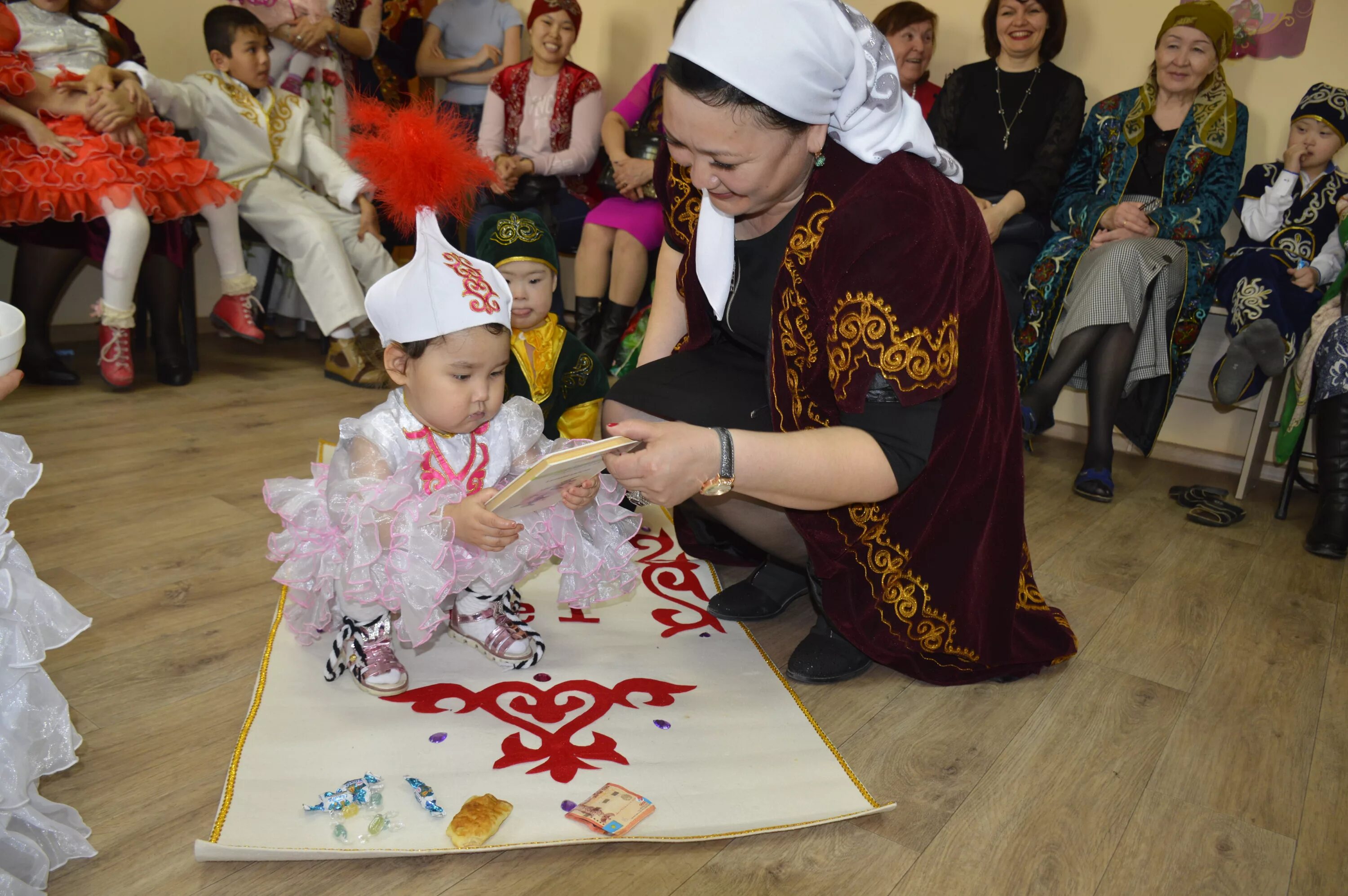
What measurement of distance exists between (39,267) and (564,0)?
7.50 ft

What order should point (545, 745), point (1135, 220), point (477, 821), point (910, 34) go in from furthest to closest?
point (910, 34), point (1135, 220), point (545, 745), point (477, 821)

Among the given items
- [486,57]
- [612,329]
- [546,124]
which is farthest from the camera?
[486,57]

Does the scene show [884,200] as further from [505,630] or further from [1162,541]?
[1162,541]

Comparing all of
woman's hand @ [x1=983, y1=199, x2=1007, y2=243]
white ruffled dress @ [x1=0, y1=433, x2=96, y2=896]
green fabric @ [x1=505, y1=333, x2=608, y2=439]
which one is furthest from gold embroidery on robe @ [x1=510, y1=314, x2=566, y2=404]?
woman's hand @ [x1=983, y1=199, x2=1007, y2=243]

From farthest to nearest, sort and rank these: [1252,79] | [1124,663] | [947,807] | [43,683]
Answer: [1252,79] < [1124,663] < [947,807] < [43,683]

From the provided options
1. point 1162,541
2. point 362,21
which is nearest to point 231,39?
point 362,21

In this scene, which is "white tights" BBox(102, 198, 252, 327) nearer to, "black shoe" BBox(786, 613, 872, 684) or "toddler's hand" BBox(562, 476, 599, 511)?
"toddler's hand" BBox(562, 476, 599, 511)

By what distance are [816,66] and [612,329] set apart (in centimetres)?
251

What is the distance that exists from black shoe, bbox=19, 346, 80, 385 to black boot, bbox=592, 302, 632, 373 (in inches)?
72.6

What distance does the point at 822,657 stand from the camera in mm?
1688

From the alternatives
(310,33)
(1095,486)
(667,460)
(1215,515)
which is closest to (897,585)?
(667,460)

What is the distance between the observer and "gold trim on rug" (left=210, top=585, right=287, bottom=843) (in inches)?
45.8

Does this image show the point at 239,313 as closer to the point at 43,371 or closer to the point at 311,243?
the point at 311,243

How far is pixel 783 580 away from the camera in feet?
6.38
